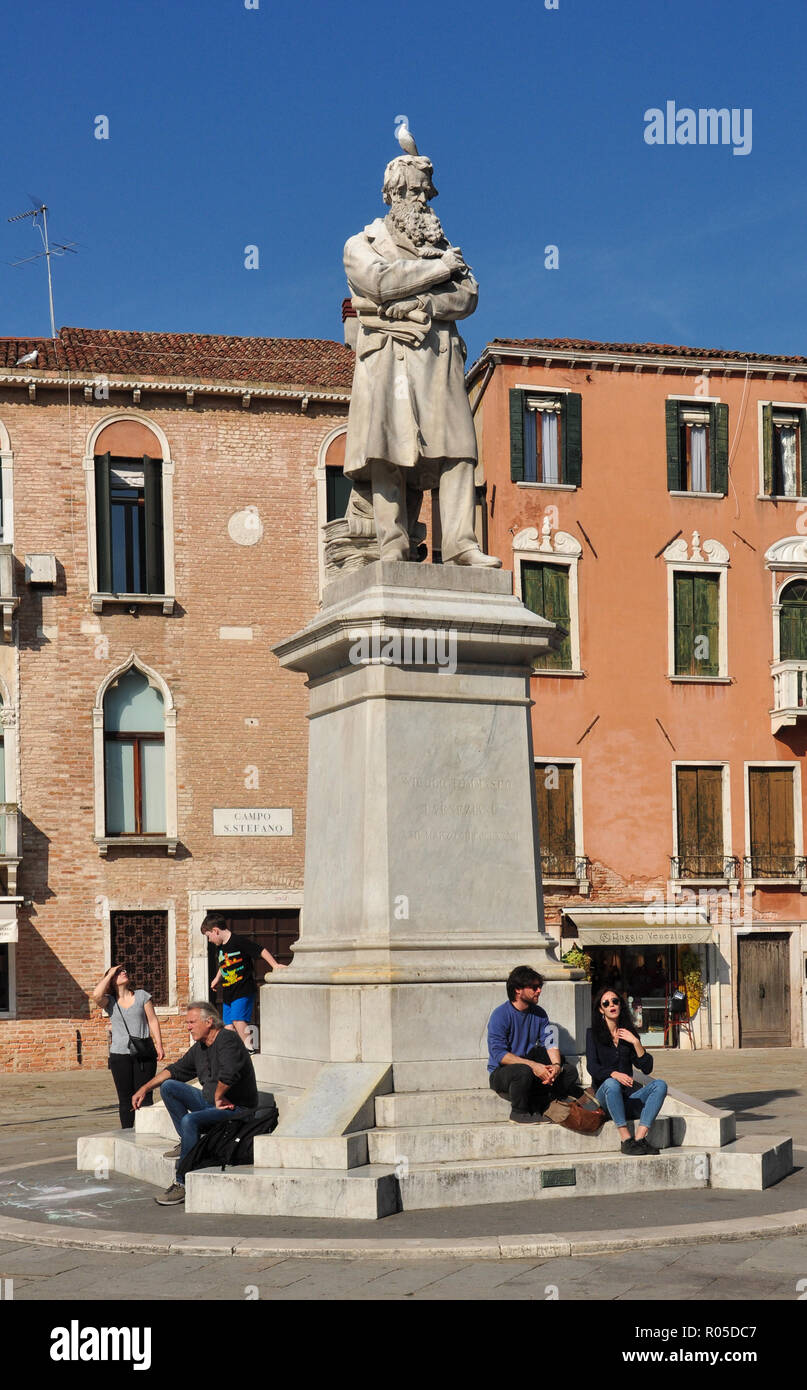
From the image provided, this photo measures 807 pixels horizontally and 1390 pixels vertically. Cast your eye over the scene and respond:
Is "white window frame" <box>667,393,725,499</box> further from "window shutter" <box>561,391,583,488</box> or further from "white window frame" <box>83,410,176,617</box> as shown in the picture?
"white window frame" <box>83,410,176,617</box>

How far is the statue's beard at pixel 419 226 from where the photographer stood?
11.5 metres

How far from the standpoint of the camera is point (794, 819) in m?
33.1

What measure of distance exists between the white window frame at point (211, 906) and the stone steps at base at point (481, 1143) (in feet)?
64.7

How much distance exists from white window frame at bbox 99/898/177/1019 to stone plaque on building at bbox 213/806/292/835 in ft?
5.22

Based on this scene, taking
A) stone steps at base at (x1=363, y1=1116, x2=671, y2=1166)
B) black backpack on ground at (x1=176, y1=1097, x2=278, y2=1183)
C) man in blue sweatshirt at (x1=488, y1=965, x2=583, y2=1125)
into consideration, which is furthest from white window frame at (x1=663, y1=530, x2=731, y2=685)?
black backpack on ground at (x1=176, y1=1097, x2=278, y2=1183)

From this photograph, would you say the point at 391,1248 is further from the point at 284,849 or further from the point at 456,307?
the point at 284,849

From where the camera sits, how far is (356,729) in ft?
35.1

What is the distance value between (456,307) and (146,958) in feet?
65.0

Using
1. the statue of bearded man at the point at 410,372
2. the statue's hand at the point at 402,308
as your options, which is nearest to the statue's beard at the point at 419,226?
the statue of bearded man at the point at 410,372

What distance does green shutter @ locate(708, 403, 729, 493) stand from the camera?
3384 cm

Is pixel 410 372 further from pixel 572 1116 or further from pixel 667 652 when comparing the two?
pixel 667 652

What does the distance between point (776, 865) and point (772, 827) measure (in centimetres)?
75

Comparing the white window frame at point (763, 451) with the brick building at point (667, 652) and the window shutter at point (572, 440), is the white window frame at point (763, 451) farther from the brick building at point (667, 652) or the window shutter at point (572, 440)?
the window shutter at point (572, 440)

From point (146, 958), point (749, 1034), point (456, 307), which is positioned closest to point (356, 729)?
point (456, 307)
